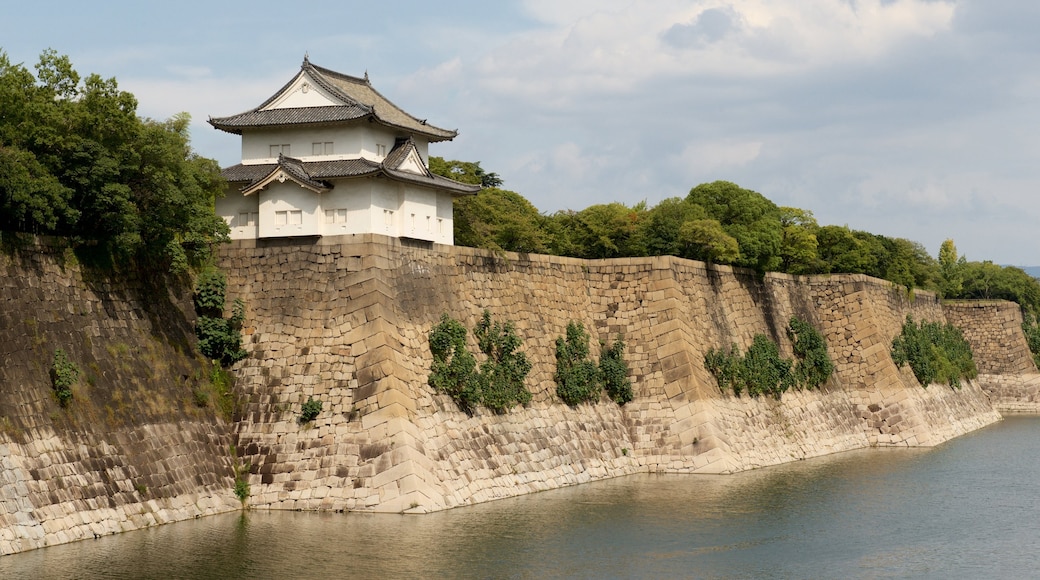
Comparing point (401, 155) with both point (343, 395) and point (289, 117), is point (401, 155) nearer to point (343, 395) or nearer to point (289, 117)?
point (289, 117)

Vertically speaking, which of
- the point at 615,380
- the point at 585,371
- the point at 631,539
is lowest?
the point at 631,539

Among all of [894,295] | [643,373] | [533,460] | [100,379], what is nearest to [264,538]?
[100,379]

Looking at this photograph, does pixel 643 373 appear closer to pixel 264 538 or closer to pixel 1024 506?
pixel 1024 506

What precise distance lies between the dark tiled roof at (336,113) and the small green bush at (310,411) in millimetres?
8003

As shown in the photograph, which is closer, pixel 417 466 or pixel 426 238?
pixel 417 466

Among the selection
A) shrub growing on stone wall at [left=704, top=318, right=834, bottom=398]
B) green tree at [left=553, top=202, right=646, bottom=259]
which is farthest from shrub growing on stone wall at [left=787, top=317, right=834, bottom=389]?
green tree at [left=553, top=202, right=646, bottom=259]

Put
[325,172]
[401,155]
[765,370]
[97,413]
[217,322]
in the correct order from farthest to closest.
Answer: [765,370] < [401,155] < [325,172] < [217,322] < [97,413]

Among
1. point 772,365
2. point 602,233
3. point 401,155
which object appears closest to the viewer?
point 401,155

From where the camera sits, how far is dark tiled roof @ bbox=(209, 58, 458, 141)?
111ft

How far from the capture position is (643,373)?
4044 centimetres

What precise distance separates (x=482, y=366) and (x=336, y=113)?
787 centimetres

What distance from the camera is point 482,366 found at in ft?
112

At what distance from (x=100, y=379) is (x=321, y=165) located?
8.91m

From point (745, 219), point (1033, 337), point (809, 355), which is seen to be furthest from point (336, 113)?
point (1033, 337)
